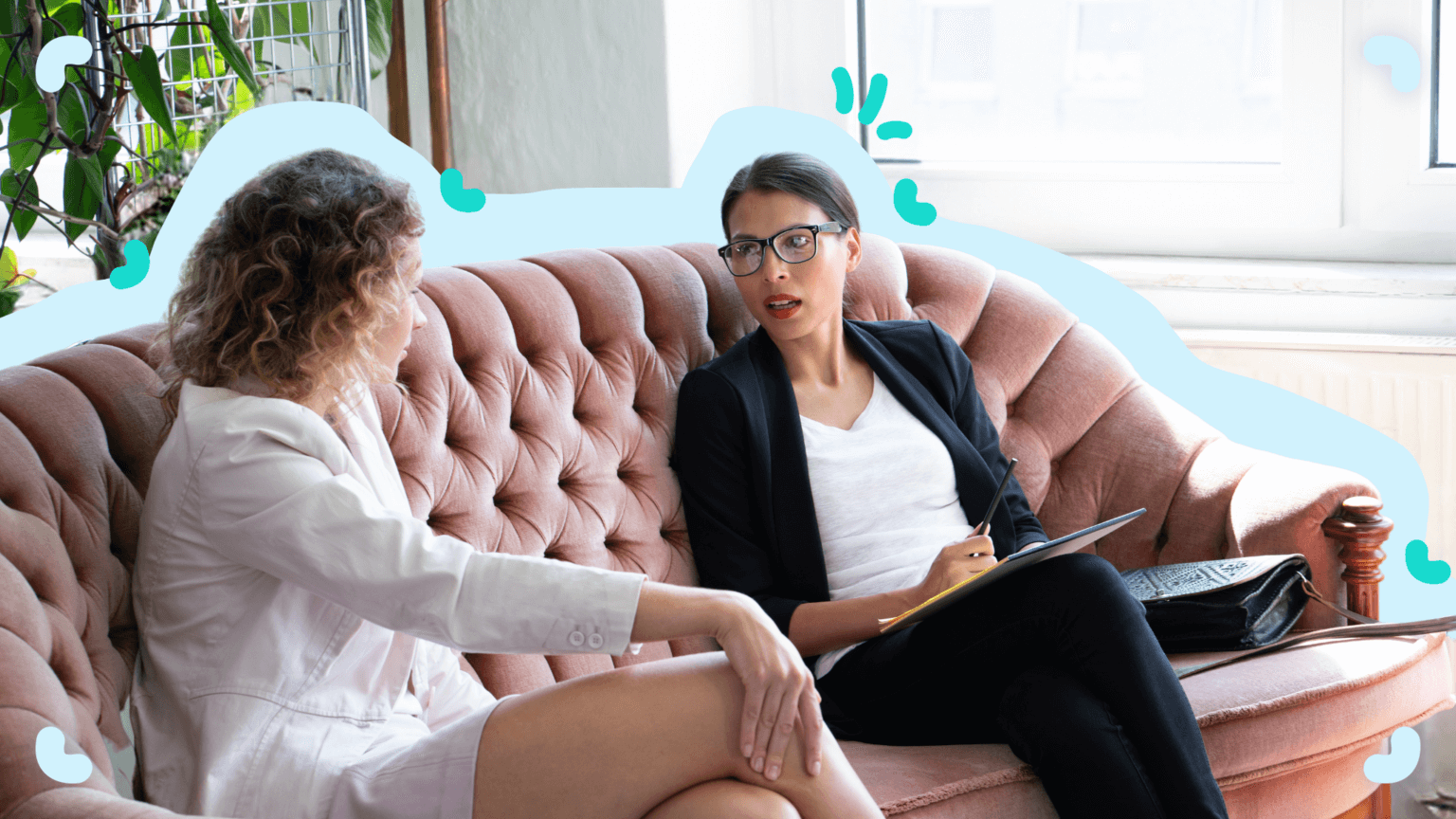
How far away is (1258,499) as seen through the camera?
1.93 m

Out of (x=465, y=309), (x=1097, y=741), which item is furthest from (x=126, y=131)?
(x=1097, y=741)

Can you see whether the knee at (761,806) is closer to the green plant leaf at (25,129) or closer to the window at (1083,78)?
the green plant leaf at (25,129)

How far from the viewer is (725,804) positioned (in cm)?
116

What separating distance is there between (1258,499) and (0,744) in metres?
1.66

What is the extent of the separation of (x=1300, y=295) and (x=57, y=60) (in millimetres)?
2295

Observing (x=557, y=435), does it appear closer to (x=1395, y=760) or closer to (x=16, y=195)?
(x=16, y=195)

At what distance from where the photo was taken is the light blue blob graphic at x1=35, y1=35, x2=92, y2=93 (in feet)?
5.55

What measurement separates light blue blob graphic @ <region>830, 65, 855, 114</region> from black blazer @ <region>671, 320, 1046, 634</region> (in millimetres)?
1077

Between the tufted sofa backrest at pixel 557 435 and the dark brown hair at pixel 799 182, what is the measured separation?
0.20 m

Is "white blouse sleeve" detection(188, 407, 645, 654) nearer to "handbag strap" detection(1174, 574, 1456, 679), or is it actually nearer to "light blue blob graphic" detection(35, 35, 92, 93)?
"light blue blob graphic" detection(35, 35, 92, 93)

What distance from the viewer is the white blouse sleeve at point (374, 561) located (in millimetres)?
1173

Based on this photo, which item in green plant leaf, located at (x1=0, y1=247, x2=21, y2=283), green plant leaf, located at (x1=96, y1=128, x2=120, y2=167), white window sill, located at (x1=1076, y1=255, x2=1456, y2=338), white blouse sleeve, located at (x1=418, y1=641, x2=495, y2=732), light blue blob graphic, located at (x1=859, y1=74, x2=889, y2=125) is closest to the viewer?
white blouse sleeve, located at (x1=418, y1=641, x2=495, y2=732)

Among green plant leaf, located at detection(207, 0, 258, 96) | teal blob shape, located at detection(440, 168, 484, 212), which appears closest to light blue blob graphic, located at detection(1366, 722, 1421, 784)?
teal blob shape, located at detection(440, 168, 484, 212)

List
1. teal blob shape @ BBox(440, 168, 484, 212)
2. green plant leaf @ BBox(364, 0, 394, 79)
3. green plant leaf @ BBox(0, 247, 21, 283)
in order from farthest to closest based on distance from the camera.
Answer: green plant leaf @ BBox(0, 247, 21, 283) < green plant leaf @ BBox(364, 0, 394, 79) < teal blob shape @ BBox(440, 168, 484, 212)
